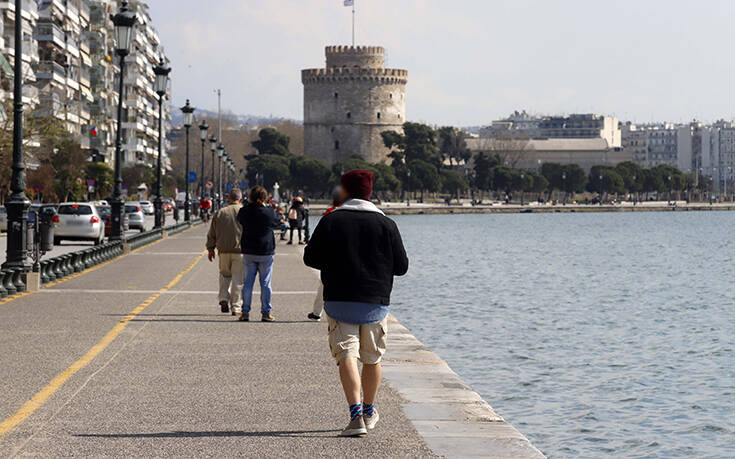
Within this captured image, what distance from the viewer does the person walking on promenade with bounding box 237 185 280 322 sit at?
51.9ft

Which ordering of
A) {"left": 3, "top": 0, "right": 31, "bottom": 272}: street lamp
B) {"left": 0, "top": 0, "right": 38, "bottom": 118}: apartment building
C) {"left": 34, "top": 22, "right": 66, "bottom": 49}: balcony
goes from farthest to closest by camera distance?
{"left": 34, "top": 22, "right": 66, "bottom": 49}: balcony → {"left": 0, "top": 0, "right": 38, "bottom": 118}: apartment building → {"left": 3, "top": 0, "right": 31, "bottom": 272}: street lamp

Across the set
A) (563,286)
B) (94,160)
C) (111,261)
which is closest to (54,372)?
(111,261)

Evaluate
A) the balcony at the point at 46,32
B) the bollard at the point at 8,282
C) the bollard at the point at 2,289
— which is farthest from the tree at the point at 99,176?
the bollard at the point at 2,289

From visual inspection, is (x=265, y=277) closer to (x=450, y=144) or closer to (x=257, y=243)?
(x=257, y=243)

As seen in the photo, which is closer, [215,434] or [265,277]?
[215,434]

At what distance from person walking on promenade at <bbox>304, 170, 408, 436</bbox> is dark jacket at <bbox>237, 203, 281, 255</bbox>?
715 cm

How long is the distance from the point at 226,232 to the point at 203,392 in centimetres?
653

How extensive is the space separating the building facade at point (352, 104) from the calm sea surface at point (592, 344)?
102032 mm

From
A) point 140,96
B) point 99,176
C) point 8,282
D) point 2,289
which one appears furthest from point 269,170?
point 2,289

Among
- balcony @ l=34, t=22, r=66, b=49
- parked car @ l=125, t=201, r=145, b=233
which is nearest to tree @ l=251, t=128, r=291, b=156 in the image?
balcony @ l=34, t=22, r=66, b=49

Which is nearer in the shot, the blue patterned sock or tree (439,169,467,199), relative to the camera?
the blue patterned sock

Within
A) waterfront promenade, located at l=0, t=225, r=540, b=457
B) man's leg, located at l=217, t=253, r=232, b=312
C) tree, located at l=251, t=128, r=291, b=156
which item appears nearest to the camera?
waterfront promenade, located at l=0, t=225, r=540, b=457

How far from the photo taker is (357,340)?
→ 8.60 metres

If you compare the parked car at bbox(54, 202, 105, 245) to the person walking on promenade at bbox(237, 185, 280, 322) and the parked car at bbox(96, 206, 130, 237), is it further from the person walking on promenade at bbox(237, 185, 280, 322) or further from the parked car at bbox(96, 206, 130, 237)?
the person walking on promenade at bbox(237, 185, 280, 322)
